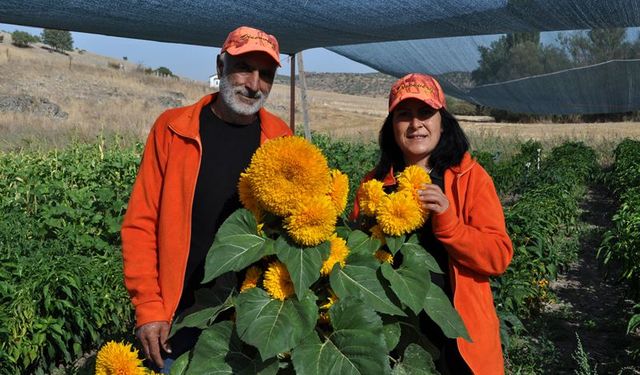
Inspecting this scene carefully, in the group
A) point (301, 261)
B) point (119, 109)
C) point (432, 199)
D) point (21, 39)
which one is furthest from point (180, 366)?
point (21, 39)

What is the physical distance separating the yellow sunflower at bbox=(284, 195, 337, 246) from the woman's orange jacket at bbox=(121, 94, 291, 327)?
2.16 ft

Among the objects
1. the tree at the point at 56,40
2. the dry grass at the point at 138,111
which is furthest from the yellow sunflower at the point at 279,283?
the tree at the point at 56,40

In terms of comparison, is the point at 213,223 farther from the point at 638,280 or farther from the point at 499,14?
the point at 499,14

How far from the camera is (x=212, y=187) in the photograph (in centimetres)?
196

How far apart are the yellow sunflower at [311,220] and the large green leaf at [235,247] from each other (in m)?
0.09

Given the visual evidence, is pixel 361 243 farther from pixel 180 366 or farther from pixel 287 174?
pixel 180 366

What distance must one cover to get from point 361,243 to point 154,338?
2.37ft

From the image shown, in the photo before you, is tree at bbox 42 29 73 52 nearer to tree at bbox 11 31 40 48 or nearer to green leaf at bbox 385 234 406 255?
tree at bbox 11 31 40 48

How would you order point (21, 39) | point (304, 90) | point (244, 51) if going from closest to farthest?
point (244, 51) < point (304, 90) < point (21, 39)

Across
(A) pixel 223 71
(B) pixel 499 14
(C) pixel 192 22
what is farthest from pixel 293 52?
(A) pixel 223 71

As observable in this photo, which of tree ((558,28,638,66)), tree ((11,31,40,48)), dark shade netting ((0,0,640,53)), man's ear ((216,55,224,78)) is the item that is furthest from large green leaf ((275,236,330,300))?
tree ((11,31,40,48))

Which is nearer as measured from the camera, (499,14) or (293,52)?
(499,14)

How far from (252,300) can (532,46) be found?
6820 millimetres

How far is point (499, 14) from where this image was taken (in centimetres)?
455
